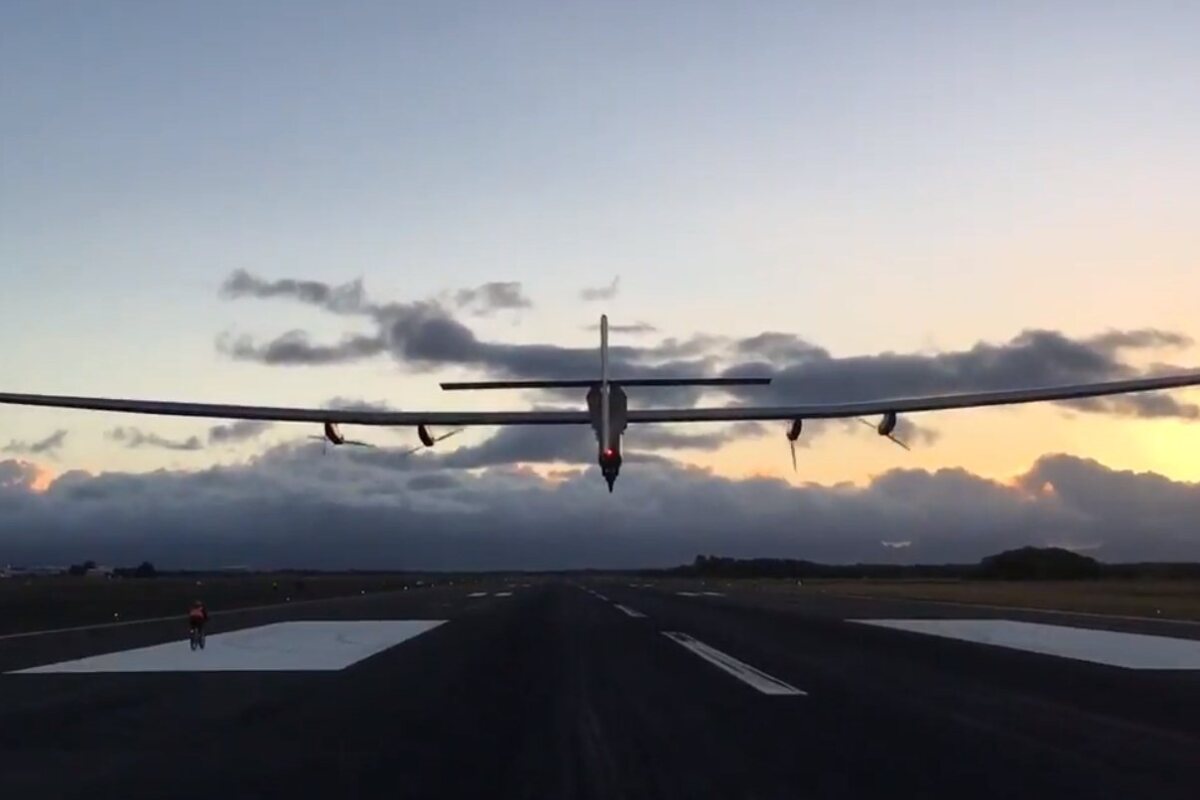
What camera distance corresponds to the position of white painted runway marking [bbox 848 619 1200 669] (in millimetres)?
25594

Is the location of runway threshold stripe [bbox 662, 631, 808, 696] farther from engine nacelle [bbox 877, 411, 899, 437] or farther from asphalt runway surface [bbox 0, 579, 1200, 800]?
engine nacelle [bbox 877, 411, 899, 437]

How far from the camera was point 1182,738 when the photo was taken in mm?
14117

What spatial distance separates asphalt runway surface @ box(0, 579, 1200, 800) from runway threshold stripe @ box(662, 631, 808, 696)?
8 centimetres

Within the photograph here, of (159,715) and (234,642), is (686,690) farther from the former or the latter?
(234,642)

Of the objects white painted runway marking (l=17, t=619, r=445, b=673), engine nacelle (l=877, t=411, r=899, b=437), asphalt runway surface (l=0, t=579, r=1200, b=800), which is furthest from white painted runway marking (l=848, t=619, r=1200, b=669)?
white painted runway marking (l=17, t=619, r=445, b=673)

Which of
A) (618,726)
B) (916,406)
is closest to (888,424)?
(916,406)

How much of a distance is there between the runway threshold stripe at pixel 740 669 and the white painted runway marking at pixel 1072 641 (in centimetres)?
662

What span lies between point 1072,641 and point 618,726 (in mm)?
19449

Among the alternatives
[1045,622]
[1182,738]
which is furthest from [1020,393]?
[1182,738]

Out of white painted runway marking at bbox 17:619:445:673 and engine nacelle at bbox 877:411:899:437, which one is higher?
engine nacelle at bbox 877:411:899:437

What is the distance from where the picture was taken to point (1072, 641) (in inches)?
1233

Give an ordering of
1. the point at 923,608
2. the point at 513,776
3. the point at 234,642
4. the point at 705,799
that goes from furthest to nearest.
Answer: the point at 923,608 → the point at 234,642 → the point at 513,776 → the point at 705,799

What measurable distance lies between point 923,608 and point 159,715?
41712 mm

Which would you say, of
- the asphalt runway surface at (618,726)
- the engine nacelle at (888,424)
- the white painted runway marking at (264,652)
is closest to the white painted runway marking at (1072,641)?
the asphalt runway surface at (618,726)
